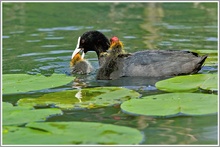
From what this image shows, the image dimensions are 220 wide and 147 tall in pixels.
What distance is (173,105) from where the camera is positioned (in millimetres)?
8047

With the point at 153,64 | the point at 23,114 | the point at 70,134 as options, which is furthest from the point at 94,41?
the point at 70,134

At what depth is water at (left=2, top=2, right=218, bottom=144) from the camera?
7453 mm

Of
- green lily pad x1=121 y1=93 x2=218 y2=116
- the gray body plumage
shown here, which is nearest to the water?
green lily pad x1=121 y1=93 x2=218 y2=116

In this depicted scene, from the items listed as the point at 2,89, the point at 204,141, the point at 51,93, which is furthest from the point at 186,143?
the point at 2,89

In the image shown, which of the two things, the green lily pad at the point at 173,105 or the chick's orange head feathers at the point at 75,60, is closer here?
the green lily pad at the point at 173,105

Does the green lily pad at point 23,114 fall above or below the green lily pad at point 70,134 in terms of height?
below

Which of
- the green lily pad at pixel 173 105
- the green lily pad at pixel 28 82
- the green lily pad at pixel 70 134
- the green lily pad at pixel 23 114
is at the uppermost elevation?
the green lily pad at pixel 70 134

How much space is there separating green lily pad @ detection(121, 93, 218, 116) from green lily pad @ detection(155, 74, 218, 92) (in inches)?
21.8

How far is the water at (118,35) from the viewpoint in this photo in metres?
7.45

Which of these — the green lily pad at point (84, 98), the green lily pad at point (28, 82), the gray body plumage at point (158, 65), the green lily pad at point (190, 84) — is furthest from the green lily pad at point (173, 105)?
the gray body plumage at point (158, 65)

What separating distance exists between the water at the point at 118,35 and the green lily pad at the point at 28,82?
140 mm

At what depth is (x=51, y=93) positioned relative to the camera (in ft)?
29.7

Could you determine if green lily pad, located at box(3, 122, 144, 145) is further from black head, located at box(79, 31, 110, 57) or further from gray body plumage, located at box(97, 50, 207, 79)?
black head, located at box(79, 31, 110, 57)

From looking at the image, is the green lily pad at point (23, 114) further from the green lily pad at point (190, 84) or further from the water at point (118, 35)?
the green lily pad at point (190, 84)
